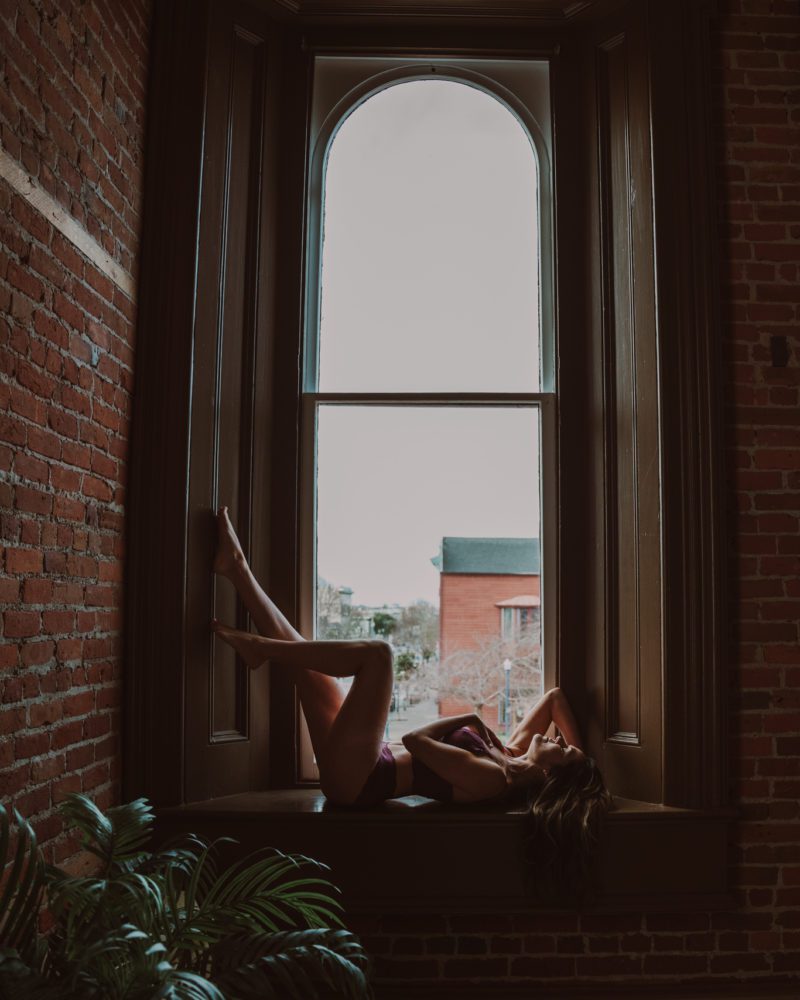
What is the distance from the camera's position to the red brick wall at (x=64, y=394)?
95.1 inches

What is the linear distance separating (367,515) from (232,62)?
190 cm

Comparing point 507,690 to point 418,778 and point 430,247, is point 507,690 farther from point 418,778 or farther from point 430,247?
point 430,247

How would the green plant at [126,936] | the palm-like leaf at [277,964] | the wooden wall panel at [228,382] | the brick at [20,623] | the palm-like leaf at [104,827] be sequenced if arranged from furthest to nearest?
the wooden wall panel at [228,382] < the brick at [20,623] < the palm-like leaf at [104,827] < the palm-like leaf at [277,964] < the green plant at [126,936]

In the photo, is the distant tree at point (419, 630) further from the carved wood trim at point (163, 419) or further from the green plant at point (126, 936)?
the green plant at point (126, 936)

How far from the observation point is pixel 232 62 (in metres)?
3.74

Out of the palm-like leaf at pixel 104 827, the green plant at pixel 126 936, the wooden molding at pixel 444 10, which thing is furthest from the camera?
the wooden molding at pixel 444 10

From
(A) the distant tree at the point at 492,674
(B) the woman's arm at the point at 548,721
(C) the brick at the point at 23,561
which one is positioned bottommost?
(B) the woman's arm at the point at 548,721

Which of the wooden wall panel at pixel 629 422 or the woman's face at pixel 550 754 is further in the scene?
the wooden wall panel at pixel 629 422

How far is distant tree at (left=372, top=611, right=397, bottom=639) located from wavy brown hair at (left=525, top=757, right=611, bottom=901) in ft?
2.95

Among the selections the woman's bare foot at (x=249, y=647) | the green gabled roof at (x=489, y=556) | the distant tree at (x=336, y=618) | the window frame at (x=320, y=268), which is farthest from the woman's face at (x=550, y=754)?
the woman's bare foot at (x=249, y=647)

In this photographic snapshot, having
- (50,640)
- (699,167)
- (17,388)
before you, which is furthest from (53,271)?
(699,167)

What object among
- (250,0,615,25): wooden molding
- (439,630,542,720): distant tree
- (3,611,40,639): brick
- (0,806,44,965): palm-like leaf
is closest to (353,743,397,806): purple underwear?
(439,630,542,720): distant tree

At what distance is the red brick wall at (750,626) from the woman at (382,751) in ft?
1.39

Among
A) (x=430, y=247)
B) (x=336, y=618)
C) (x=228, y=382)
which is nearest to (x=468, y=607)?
(x=336, y=618)
